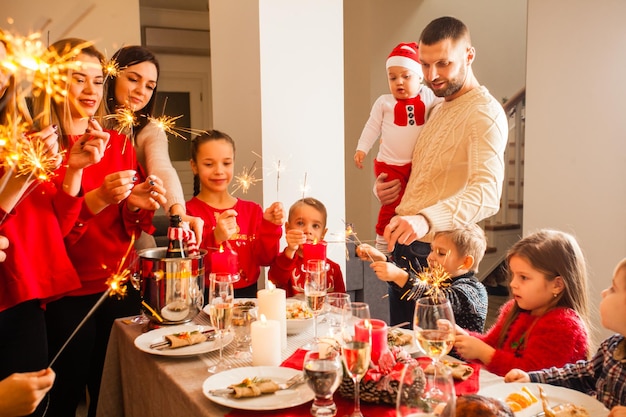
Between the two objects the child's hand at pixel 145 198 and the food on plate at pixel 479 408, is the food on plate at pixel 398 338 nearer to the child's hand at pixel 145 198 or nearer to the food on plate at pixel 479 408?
the food on plate at pixel 479 408

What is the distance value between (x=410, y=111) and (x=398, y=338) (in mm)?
1494

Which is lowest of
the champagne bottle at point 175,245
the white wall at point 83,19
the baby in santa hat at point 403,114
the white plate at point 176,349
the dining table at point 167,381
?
the dining table at point 167,381

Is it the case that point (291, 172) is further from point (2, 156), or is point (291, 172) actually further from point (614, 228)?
point (614, 228)

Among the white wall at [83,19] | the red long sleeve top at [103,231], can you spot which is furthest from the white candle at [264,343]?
the white wall at [83,19]

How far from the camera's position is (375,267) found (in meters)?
1.99

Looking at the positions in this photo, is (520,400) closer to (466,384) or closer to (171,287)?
(466,384)

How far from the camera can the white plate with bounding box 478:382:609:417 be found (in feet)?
3.97

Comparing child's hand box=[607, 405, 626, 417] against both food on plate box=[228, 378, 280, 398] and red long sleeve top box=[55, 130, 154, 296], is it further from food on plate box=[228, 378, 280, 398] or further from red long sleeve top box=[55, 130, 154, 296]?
red long sleeve top box=[55, 130, 154, 296]

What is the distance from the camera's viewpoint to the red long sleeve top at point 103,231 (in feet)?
6.79

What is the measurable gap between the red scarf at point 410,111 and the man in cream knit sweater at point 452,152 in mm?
598

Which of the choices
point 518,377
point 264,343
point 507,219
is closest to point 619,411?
point 518,377

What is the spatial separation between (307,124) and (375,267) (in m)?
1.07

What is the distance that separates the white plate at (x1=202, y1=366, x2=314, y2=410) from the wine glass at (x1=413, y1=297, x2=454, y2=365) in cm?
28

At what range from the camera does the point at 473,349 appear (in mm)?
1646
